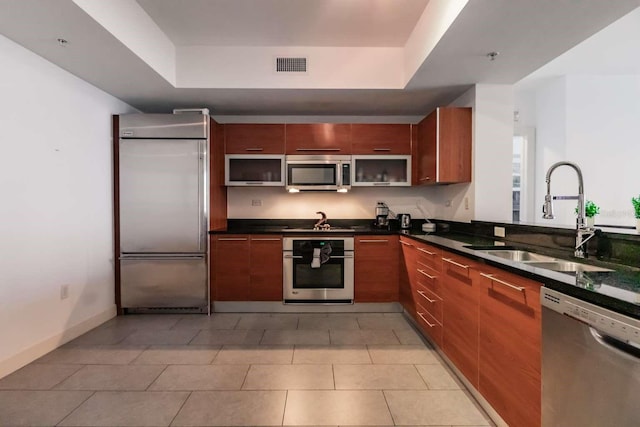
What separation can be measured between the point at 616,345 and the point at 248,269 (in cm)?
301

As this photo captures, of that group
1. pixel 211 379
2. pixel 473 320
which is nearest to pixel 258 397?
pixel 211 379

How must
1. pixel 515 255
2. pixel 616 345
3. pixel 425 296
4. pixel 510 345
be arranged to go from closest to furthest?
pixel 616 345, pixel 510 345, pixel 515 255, pixel 425 296

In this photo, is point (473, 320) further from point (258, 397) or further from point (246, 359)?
point (246, 359)

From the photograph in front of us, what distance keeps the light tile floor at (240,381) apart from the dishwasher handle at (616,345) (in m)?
0.95

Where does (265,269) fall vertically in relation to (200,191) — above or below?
below

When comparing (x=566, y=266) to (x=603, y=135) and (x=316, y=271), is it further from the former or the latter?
(x=603, y=135)

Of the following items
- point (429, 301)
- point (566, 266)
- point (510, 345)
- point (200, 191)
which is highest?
point (200, 191)

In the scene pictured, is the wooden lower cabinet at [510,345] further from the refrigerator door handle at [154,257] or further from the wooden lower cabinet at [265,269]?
the refrigerator door handle at [154,257]

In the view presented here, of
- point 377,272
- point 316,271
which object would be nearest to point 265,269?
point 316,271

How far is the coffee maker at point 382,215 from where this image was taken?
154 inches

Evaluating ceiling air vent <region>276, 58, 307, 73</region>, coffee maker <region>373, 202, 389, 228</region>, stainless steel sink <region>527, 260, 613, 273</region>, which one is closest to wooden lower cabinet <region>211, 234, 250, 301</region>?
coffee maker <region>373, 202, 389, 228</region>

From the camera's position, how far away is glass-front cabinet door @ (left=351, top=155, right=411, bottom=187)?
148 inches

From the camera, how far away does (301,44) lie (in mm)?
3037

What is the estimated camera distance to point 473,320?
6.18ft
